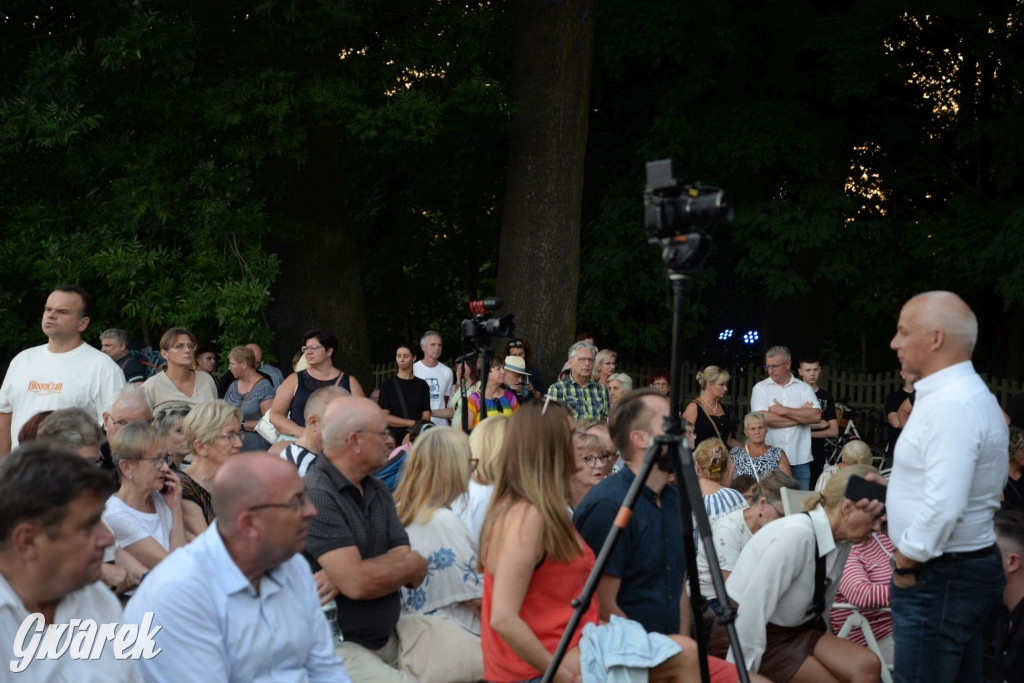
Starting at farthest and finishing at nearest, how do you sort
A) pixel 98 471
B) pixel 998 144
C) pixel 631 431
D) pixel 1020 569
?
pixel 998 144 < pixel 1020 569 < pixel 631 431 < pixel 98 471

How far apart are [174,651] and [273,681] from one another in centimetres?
32

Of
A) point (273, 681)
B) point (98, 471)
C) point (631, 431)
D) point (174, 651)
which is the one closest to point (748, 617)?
point (631, 431)

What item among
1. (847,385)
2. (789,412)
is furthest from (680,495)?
(847,385)

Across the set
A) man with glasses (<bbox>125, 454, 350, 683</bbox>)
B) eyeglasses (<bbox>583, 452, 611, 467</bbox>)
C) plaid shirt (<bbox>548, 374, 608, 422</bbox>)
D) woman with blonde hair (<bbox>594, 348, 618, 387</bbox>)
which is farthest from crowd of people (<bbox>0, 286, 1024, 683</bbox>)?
woman with blonde hair (<bbox>594, 348, 618, 387</bbox>)

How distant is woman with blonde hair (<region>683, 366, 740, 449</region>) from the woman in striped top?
3.62m

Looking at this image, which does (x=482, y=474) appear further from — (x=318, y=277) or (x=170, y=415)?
(x=318, y=277)

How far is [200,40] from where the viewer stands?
11578mm

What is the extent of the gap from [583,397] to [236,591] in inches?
254

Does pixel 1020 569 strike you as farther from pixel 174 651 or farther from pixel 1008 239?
pixel 1008 239

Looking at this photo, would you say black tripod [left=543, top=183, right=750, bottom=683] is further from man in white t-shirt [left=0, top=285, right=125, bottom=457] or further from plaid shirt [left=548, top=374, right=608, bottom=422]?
plaid shirt [left=548, top=374, right=608, bottom=422]

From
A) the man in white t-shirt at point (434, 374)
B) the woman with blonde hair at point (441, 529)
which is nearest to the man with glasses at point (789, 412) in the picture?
the man in white t-shirt at point (434, 374)

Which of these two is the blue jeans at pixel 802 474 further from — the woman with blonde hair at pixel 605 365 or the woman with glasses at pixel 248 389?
the woman with glasses at pixel 248 389

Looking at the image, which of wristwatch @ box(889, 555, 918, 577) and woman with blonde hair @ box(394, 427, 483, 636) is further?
woman with blonde hair @ box(394, 427, 483, 636)

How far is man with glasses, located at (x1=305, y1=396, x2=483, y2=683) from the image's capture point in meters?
3.89
